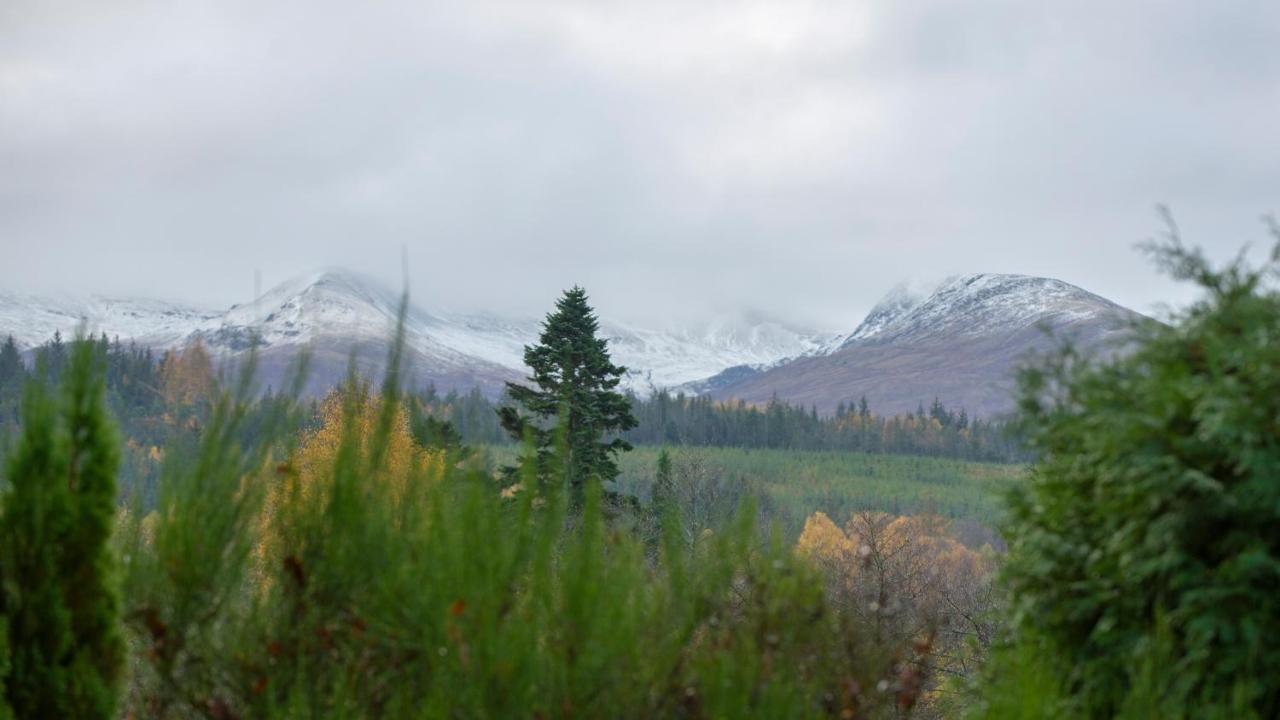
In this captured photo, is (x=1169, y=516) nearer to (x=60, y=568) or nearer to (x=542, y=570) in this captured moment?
(x=542, y=570)

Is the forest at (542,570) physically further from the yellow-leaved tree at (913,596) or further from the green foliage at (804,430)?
the green foliage at (804,430)

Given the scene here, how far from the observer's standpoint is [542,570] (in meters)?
3.50

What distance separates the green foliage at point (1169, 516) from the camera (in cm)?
324

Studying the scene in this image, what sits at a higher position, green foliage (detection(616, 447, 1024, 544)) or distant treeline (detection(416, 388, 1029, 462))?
distant treeline (detection(416, 388, 1029, 462))

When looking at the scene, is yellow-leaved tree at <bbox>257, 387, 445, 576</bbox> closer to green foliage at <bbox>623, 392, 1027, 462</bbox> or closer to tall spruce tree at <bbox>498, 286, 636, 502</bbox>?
tall spruce tree at <bbox>498, 286, 636, 502</bbox>

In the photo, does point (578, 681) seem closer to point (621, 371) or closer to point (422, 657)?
point (422, 657)

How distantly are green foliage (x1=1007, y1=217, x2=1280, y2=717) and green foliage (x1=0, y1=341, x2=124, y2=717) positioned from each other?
3.40m

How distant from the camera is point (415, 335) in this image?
14.3 feet

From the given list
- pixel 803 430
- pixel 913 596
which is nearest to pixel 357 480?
pixel 913 596

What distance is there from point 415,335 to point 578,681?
173 centimetres

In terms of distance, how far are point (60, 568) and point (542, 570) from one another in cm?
164

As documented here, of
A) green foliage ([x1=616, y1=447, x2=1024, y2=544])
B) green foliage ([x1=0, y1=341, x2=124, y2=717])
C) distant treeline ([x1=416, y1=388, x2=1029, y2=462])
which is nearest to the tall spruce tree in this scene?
green foliage ([x1=0, y1=341, x2=124, y2=717])

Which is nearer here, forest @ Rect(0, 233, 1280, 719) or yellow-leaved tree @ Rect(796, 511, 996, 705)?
forest @ Rect(0, 233, 1280, 719)

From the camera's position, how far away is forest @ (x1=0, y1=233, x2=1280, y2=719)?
130 inches
